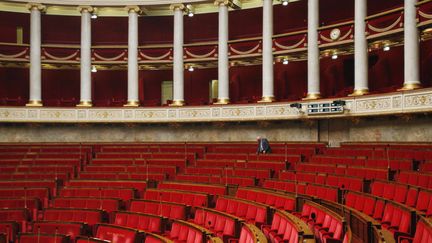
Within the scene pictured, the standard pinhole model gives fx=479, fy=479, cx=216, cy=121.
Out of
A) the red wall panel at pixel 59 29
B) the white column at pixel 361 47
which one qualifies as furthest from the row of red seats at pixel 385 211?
the red wall panel at pixel 59 29

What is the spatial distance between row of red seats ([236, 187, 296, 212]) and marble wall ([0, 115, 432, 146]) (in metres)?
5.62

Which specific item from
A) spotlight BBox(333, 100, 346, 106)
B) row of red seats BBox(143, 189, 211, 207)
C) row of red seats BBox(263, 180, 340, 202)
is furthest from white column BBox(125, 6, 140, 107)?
row of red seats BBox(263, 180, 340, 202)

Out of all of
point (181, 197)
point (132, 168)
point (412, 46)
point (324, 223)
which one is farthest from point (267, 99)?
point (324, 223)

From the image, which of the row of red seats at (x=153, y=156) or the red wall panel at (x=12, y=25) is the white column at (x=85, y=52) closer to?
the red wall panel at (x=12, y=25)

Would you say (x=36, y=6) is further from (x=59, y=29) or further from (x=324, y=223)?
(x=324, y=223)

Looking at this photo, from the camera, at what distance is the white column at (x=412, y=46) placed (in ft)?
40.5

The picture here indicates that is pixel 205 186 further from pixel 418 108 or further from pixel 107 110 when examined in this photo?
pixel 107 110

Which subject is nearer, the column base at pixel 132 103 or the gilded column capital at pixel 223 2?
the gilded column capital at pixel 223 2

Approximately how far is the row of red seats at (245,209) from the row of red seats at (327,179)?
164 cm

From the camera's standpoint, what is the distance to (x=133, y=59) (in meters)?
18.4

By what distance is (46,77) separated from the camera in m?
20.7

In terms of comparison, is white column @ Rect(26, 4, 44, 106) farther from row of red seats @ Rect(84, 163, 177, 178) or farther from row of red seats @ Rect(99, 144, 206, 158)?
row of red seats @ Rect(84, 163, 177, 178)

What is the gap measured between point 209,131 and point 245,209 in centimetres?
963

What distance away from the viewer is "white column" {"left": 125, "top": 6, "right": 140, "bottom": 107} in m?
18.2
